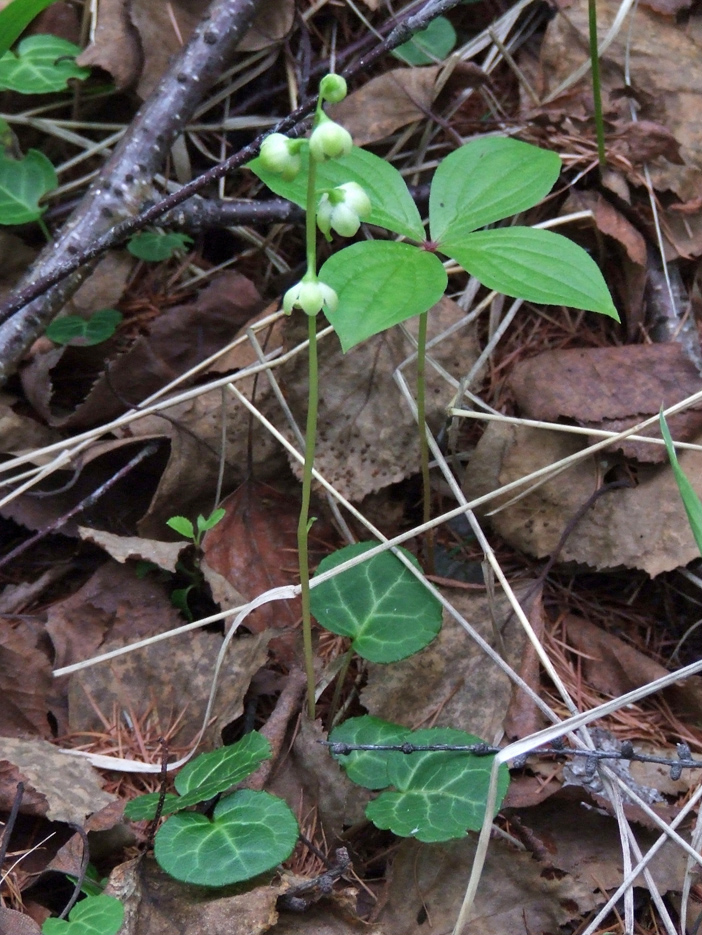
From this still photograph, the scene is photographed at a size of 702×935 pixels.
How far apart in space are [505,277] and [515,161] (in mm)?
388

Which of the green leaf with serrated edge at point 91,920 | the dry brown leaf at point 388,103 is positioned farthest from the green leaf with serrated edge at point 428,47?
the green leaf with serrated edge at point 91,920

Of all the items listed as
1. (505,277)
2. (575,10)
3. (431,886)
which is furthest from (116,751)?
(575,10)

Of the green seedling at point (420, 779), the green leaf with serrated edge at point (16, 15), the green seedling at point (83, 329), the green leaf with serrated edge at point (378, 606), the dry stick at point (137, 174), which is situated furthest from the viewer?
the green seedling at point (83, 329)

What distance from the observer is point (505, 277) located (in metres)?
1.39

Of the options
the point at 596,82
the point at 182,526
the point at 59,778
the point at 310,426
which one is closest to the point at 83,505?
the point at 182,526

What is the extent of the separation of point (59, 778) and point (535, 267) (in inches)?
51.9

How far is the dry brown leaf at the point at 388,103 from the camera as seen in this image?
2275 millimetres

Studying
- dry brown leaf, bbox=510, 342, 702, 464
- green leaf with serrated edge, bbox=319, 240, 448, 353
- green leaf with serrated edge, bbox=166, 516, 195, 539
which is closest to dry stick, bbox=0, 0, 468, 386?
green leaf with serrated edge, bbox=319, 240, 448, 353

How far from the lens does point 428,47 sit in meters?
2.39

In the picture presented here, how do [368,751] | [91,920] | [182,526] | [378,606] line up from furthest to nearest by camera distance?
[182,526], [378,606], [368,751], [91,920]

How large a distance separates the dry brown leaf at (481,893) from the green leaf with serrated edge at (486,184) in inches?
45.2

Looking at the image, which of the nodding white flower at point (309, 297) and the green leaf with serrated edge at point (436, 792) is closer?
the nodding white flower at point (309, 297)

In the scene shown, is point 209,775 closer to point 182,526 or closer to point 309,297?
point 182,526

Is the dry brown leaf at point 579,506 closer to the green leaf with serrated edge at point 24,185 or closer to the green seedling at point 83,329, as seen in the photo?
the green seedling at point 83,329
